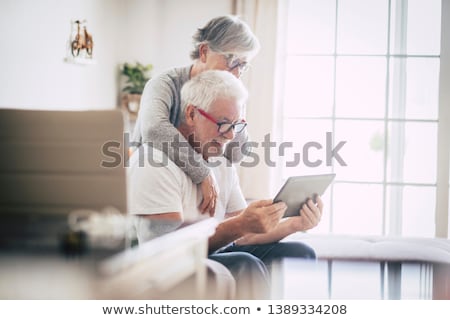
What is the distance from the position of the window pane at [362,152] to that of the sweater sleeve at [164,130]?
559 millimetres

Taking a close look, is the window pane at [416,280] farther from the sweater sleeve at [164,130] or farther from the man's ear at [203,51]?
the man's ear at [203,51]

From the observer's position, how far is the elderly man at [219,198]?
148 centimetres

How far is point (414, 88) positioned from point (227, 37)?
2.01 feet

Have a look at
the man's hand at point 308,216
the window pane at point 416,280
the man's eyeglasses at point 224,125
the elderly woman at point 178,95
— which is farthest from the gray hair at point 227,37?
the window pane at point 416,280

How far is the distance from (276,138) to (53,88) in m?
0.68

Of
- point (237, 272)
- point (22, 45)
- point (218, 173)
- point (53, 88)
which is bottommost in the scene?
point (237, 272)

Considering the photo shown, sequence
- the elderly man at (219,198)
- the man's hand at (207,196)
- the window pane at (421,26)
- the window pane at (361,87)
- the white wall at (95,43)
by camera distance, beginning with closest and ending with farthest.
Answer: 1. the elderly man at (219,198)
2. the man's hand at (207,196)
3. the white wall at (95,43)
4. the window pane at (421,26)
5. the window pane at (361,87)

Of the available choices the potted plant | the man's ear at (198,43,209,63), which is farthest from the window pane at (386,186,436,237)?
the potted plant

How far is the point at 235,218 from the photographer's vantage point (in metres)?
1.55

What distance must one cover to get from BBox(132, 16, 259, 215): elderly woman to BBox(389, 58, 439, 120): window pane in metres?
0.46

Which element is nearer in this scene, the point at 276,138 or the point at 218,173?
the point at 218,173

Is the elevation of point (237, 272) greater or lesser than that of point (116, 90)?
lesser
